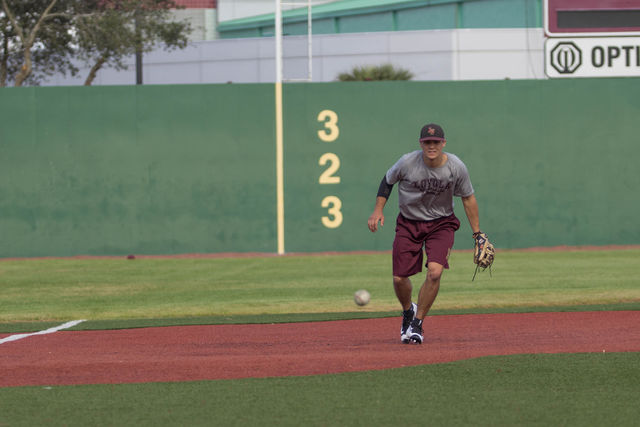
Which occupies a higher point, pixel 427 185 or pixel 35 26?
pixel 35 26

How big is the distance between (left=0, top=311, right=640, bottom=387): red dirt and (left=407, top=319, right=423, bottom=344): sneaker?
0.08 metres

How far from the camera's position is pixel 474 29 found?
40.3 m

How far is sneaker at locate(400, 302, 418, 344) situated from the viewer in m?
8.16

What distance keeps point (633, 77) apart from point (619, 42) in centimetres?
172

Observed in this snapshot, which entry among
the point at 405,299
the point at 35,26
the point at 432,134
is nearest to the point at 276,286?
the point at 405,299

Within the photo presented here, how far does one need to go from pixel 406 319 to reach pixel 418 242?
24.4 inches

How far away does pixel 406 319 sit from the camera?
830 centimetres

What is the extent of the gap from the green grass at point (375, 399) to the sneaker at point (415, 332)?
1.18 m

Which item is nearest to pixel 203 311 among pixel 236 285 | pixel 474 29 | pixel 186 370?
pixel 236 285

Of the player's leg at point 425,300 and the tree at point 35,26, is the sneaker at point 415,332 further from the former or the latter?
the tree at point 35,26

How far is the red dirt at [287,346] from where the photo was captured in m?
6.86

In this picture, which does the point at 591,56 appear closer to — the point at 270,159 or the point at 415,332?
the point at 270,159

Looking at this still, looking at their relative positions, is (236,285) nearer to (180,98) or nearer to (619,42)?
(180,98)

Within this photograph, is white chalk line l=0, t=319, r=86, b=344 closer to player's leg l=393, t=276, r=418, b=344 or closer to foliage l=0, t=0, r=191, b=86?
player's leg l=393, t=276, r=418, b=344
